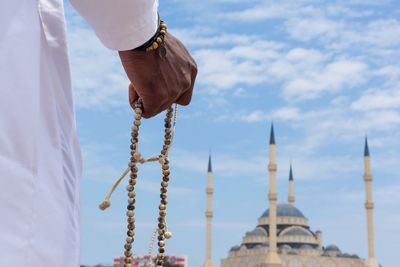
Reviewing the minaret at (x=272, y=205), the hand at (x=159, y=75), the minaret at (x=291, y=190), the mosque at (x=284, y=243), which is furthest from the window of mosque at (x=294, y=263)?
the hand at (x=159, y=75)

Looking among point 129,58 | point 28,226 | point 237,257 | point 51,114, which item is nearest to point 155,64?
point 129,58

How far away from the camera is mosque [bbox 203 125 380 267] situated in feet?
82.4

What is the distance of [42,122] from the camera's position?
2.00ft

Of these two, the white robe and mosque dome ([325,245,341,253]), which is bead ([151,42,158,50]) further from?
mosque dome ([325,245,341,253])

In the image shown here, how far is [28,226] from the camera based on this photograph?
→ 0.55 meters

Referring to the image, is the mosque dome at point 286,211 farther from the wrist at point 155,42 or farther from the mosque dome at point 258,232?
the wrist at point 155,42

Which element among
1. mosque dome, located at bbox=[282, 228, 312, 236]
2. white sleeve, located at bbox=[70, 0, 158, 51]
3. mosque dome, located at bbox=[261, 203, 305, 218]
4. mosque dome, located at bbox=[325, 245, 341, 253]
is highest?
mosque dome, located at bbox=[261, 203, 305, 218]

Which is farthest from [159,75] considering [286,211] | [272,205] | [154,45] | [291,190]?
[291,190]

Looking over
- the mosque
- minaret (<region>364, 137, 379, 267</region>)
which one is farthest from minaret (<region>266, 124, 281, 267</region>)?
minaret (<region>364, 137, 379, 267</region>)

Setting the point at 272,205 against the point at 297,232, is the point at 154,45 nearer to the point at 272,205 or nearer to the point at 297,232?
the point at 272,205

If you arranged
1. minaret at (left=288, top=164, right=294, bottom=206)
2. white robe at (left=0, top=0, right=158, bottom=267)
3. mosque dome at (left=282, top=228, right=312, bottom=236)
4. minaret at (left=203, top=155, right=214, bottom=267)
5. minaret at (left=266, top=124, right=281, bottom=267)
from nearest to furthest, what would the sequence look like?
white robe at (left=0, top=0, right=158, bottom=267)
minaret at (left=266, top=124, right=281, bottom=267)
minaret at (left=203, top=155, right=214, bottom=267)
mosque dome at (left=282, top=228, right=312, bottom=236)
minaret at (left=288, top=164, right=294, bottom=206)

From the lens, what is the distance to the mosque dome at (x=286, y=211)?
3066 centimetres

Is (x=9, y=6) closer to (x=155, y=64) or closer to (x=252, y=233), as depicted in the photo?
(x=155, y=64)

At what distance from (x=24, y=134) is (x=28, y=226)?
0.26ft
